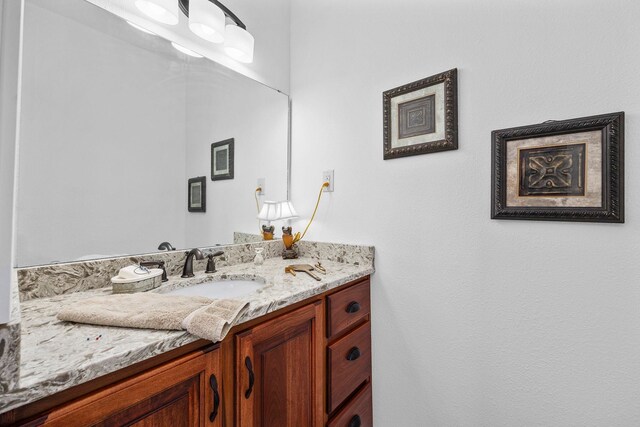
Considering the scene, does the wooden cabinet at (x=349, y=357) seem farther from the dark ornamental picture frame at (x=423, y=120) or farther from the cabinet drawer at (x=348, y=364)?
the dark ornamental picture frame at (x=423, y=120)

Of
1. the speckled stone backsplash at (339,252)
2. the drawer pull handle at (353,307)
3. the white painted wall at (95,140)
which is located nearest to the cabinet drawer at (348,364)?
the drawer pull handle at (353,307)

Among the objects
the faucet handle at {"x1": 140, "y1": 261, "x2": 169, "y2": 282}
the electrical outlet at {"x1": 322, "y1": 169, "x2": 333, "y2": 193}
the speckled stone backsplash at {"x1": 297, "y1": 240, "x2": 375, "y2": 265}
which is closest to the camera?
the faucet handle at {"x1": 140, "y1": 261, "x2": 169, "y2": 282}

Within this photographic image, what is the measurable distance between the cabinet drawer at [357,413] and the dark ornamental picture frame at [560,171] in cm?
102

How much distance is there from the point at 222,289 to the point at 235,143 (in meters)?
0.78

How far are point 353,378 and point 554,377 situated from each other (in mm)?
759

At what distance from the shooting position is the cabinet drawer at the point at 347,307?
114 cm

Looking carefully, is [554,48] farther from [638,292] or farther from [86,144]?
[86,144]

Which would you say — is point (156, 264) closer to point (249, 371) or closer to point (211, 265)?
point (211, 265)

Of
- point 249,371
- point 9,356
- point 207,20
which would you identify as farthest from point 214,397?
→ point 207,20

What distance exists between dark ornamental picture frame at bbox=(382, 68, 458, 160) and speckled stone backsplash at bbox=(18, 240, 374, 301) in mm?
526

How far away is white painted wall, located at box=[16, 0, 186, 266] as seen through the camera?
2.97 ft

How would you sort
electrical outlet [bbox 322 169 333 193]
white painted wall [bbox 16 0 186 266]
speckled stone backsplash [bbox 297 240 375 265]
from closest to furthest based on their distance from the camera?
white painted wall [bbox 16 0 186 266]
speckled stone backsplash [bbox 297 240 375 265]
electrical outlet [bbox 322 169 333 193]

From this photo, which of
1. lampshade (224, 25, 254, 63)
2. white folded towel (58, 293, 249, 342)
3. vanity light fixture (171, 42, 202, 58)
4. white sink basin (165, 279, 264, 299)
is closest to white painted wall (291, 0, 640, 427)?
lampshade (224, 25, 254, 63)

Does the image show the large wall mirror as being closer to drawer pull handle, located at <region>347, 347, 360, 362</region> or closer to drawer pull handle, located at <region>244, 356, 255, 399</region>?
drawer pull handle, located at <region>244, 356, 255, 399</region>
